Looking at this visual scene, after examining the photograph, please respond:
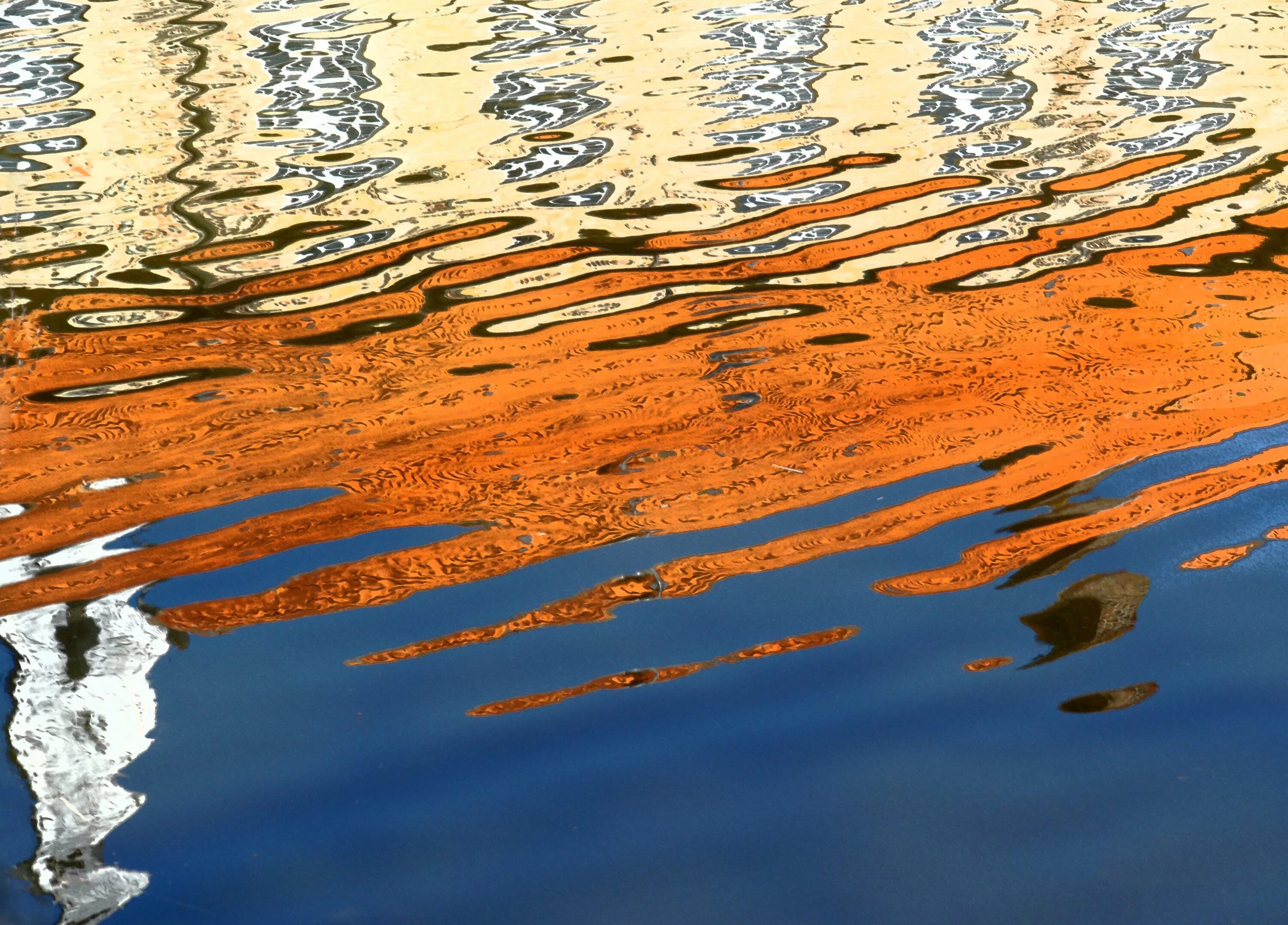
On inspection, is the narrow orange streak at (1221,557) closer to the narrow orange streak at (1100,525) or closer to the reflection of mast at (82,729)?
the narrow orange streak at (1100,525)

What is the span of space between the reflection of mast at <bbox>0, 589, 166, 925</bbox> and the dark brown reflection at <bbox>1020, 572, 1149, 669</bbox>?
119 centimetres

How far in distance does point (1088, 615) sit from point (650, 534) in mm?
671

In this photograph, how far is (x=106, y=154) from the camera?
4016 mm

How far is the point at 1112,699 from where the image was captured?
1652 mm

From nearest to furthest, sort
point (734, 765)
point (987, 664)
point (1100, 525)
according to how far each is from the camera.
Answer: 1. point (734, 765)
2. point (987, 664)
3. point (1100, 525)

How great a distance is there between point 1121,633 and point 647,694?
0.68 m

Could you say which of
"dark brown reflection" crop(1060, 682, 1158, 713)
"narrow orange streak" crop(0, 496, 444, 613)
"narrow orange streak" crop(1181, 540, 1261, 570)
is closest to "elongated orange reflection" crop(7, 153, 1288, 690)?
"narrow orange streak" crop(0, 496, 444, 613)

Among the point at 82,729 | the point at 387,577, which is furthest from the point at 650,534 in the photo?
the point at 82,729

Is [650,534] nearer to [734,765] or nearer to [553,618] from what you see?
[553,618]

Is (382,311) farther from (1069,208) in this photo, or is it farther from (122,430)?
(1069,208)

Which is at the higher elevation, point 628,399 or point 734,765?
point 628,399

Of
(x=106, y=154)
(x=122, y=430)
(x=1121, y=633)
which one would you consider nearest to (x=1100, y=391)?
(x=1121, y=633)

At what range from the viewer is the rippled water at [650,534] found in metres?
1.46

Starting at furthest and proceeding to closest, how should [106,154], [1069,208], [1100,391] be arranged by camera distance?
1. [106,154]
2. [1069,208]
3. [1100,391]
